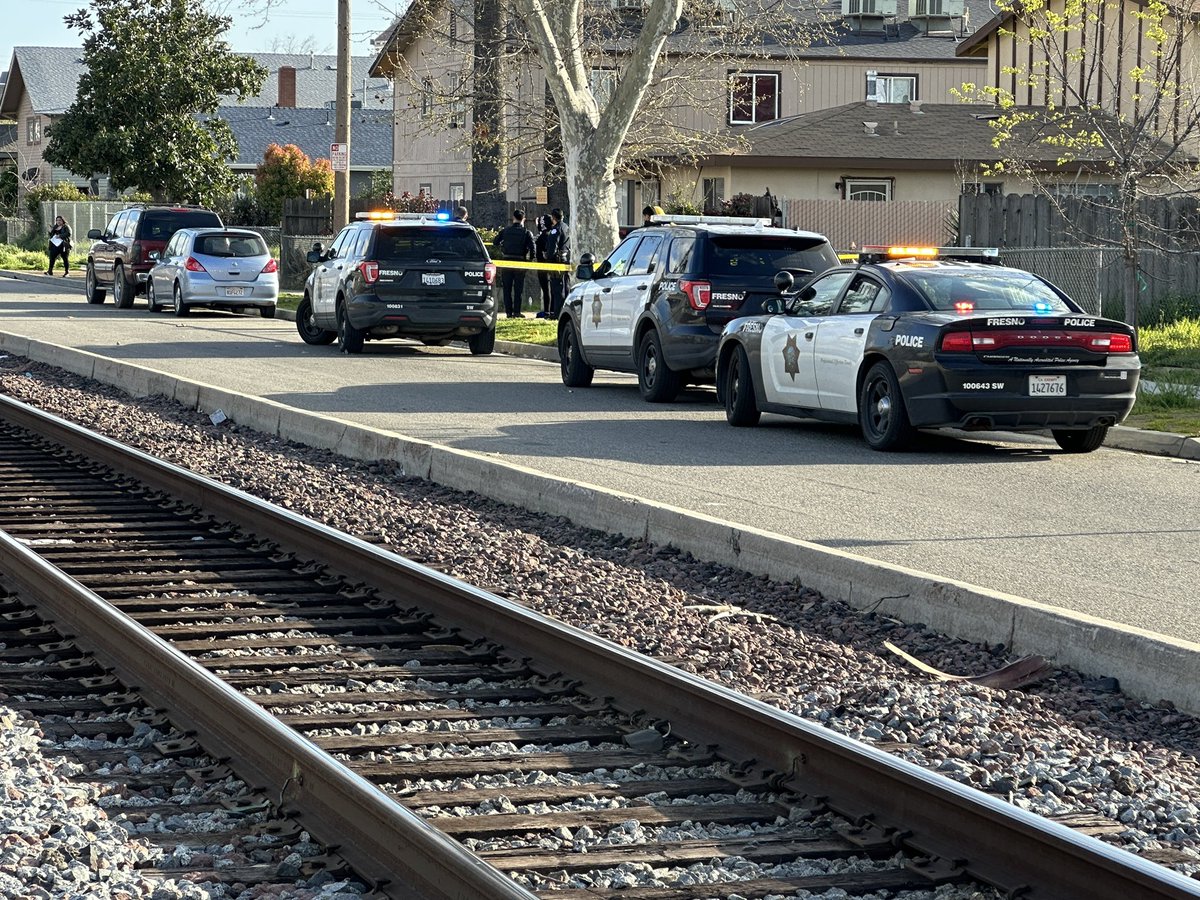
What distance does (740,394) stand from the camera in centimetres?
1686

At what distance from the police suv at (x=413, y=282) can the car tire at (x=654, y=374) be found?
5784mm

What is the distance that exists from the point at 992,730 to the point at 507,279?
26.9 meters

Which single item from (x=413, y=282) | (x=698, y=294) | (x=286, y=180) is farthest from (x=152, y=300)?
(x=286, y=180)

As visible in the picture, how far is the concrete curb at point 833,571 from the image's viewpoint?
7.39 metres

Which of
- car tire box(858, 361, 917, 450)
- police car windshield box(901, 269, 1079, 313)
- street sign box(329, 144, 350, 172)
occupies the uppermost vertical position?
street sign box(329, 144, 350, 172)

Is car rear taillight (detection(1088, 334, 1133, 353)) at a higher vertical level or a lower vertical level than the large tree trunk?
lower

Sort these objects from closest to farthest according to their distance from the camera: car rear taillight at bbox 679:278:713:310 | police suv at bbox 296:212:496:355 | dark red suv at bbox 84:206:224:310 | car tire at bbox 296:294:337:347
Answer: car rear taillight at bbox 679:278:713:310 → police suv at bbox 296:212:496:355 → car tire at bbox 296:294:337:347 → dark red suv at bbox 84:206:224:310

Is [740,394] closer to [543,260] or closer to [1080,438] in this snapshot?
[1080,438]

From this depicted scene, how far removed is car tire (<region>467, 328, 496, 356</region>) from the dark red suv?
12.8m

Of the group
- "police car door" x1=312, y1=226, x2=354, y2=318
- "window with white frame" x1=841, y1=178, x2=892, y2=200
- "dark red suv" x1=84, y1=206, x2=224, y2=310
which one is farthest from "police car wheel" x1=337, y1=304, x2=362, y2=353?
"window with white frame" x1=841, y1=178, x2=892, y2=200

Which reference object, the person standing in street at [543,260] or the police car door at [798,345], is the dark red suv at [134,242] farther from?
the police car door at [798,345]

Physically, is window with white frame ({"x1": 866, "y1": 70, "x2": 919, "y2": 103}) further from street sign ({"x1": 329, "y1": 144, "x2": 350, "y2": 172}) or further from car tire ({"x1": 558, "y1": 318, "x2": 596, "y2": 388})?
car tire ({"x1": 558, "y1": 318, "x2": 596, "y2": 388})

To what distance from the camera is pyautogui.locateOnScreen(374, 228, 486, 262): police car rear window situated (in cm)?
2462

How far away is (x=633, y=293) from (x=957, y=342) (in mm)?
5958
